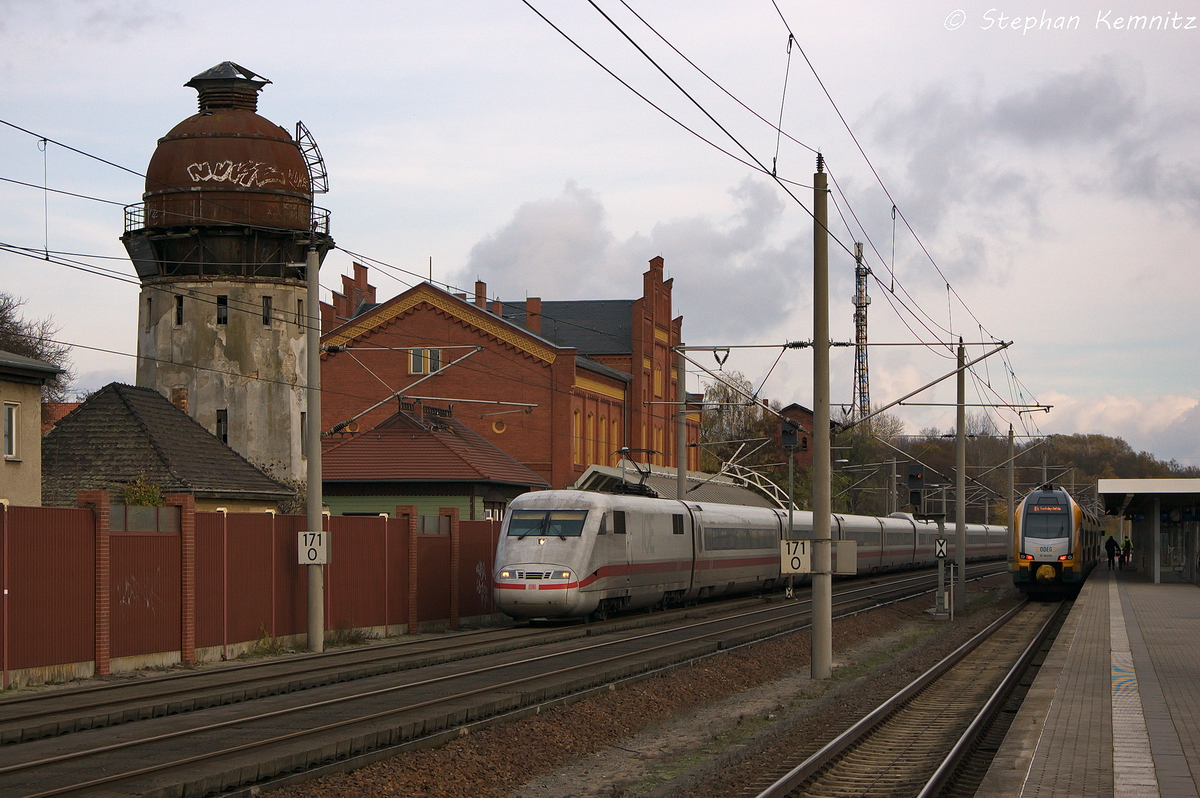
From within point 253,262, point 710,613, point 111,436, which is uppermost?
point 253,262

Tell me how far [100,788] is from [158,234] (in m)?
38.8

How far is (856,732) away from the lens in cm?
1361

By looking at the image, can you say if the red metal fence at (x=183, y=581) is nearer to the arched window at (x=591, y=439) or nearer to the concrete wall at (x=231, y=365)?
the concrete wall at (x=231, y=365)

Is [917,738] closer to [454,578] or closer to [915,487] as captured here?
[915,487]

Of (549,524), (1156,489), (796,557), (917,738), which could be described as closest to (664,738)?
(917,738)

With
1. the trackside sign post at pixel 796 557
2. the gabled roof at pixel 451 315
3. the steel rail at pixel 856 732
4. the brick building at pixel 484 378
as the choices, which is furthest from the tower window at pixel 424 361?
the trackside sign post at pixel 796 557

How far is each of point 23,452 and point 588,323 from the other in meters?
43.2

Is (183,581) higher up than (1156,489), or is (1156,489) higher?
(1156,489)

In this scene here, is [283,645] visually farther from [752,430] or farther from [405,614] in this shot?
[752,430]

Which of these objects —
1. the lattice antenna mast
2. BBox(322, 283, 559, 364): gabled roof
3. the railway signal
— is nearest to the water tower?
BBox(322, 283, 559, 364): gabled roof

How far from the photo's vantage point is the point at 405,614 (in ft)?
91.7

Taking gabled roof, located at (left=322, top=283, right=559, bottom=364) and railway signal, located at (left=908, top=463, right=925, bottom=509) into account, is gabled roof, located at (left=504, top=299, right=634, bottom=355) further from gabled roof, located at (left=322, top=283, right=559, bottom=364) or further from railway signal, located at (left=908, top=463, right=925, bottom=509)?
railway signal, located at (left=908, top=463, right=925, bottom=509)

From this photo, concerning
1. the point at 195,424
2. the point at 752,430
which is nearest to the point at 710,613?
the point at 195,424

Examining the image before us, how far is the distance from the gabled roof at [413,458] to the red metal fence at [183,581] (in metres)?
13.8
